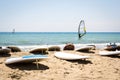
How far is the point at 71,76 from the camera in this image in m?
7.07

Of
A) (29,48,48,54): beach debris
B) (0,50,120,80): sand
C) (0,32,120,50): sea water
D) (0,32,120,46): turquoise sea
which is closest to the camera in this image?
(0,50,120,80): sand

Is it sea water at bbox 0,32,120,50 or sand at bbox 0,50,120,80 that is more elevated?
sand at bbox 0,50,120,80

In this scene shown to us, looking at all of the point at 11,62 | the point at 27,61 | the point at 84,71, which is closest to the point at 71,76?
the point at 84,71

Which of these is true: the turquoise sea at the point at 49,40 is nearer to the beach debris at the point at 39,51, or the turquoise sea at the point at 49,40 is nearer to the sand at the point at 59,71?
the beach debris at the point at 39,51

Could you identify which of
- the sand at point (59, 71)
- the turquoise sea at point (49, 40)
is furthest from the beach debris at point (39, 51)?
the turquoise sea at point (49, 40)

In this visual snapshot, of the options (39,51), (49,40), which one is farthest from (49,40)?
(39,51)

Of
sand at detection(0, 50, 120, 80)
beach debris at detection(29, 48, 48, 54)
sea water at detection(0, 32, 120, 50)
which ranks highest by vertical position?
beach debris at detection(29, 48, 48, 54)

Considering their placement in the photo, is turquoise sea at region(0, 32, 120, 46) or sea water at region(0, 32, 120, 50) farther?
turquoise sea at region(0, 32, 120, 46)

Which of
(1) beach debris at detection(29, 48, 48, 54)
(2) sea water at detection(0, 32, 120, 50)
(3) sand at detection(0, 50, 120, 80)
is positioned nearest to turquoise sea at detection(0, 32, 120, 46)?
(2) sea water at detection(0, 32, 120, 50)

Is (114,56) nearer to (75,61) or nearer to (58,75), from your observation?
(75,61)

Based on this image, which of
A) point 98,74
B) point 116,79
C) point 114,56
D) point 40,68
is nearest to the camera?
point 116,79

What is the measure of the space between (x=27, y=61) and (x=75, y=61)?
103 inches

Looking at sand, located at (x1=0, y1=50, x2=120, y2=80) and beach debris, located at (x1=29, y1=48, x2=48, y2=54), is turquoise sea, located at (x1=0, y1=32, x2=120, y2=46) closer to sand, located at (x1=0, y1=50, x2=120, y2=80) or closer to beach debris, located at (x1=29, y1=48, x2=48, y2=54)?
beach debris, located at (x1=29, y1=48, x2=48, y2=54)

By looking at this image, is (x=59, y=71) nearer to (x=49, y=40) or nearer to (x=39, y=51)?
(x=39, y=51)
